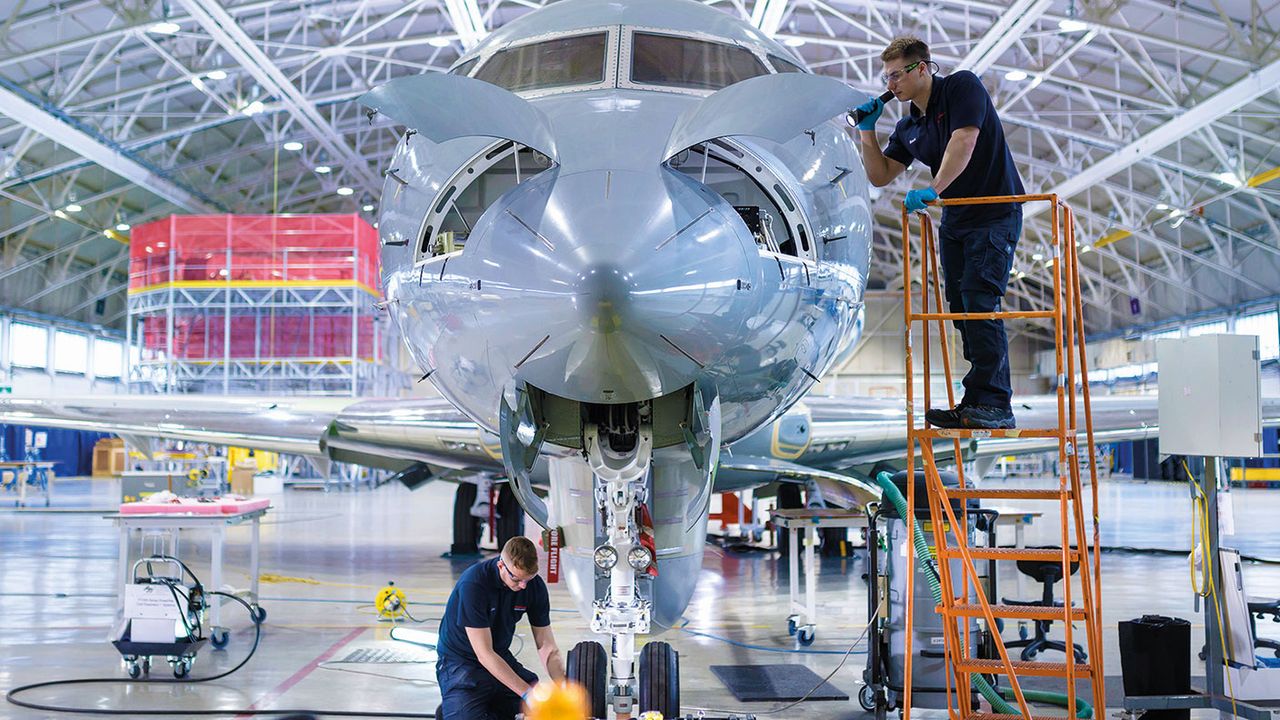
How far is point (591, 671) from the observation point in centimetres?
583

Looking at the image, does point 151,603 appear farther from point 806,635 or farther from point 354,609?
point 806,635

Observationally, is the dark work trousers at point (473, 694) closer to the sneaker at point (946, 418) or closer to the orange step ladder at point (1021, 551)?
the orange step ladder at point (1021, 551)

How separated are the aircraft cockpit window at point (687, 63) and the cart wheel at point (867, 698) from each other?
373cm

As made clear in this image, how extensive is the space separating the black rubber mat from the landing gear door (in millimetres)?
2864

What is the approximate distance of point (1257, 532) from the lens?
19.0 metres


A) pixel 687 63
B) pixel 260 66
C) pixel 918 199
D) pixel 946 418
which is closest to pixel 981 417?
pixel 946 418

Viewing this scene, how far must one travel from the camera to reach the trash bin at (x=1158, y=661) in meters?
6.12

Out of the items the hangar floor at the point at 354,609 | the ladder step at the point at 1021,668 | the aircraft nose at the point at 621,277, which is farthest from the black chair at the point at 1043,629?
the aircraft nose at the point at 621,277

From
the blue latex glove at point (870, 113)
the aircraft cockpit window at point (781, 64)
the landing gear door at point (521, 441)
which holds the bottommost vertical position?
the landing gear door at point (521, 441)

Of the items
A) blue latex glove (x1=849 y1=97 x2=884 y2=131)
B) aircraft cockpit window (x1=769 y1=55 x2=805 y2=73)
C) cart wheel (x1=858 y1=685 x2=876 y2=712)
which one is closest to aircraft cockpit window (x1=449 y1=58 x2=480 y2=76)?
aircraft cockpit window (x1=769 y1=55 x2=805 y2=73)

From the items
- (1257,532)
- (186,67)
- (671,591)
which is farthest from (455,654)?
(186,67)

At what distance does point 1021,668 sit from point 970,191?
2.37 meters

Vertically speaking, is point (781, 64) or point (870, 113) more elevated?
point (781, 64)

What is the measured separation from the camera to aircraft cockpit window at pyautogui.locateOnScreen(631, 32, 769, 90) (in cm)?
528
